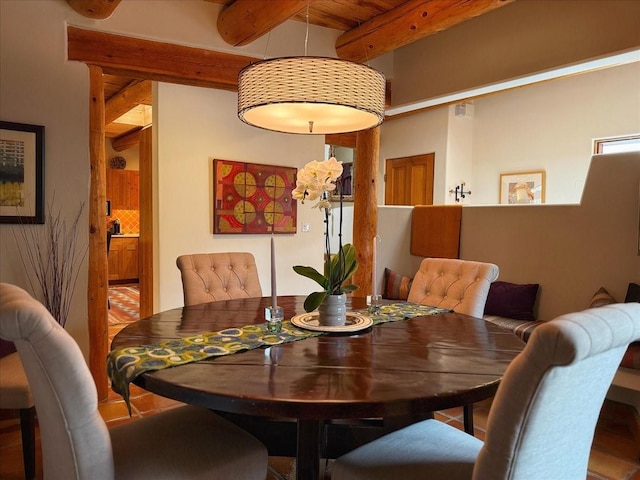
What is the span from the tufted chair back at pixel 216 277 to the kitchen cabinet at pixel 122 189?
619 cm

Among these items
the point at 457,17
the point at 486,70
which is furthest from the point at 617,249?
the point at 457,17

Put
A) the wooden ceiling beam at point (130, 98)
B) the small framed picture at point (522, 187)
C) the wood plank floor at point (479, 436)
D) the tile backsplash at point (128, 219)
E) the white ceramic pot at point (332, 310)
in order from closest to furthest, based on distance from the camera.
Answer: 1. the white ceramic pot at point (332, 310)
2. the wood plank floor at point (479, 436)
3. the wooden ceiling beam at point (130, 98)
4. the small framed picture at point (522, 187)
5. the tile backsplash at point (128, 219)

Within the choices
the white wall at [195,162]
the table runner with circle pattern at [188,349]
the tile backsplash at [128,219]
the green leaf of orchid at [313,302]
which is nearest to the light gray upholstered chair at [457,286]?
the table runner with circle pattern at [188,349]

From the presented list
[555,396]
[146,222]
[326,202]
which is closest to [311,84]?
[326,202]

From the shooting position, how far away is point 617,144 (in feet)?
17.2

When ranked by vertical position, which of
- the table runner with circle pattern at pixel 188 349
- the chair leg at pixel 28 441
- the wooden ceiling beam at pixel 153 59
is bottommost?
the chair leg at pixel 28 441

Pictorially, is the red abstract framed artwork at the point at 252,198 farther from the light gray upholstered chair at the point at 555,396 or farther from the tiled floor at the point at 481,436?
the light gray upholstered chair at the point at 555,396

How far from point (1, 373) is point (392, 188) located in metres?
5.54

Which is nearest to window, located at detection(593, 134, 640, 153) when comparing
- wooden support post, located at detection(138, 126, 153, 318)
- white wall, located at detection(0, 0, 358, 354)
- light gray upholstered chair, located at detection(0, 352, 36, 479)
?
white wall, located at detection(0, 0, 358, 354)

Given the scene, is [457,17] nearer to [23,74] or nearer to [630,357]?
[630,357]

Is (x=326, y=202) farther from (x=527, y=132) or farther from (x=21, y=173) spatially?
(x=527, y=132)

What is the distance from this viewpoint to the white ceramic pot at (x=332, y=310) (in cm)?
176

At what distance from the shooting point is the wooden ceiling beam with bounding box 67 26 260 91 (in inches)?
118

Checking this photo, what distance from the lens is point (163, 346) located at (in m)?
1.48
